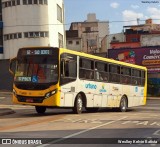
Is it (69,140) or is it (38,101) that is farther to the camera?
(38,101)

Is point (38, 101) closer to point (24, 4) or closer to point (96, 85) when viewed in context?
point (96, 85)

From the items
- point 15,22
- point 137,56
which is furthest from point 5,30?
point 137,56

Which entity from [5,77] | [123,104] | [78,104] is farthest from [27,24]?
[78,104]

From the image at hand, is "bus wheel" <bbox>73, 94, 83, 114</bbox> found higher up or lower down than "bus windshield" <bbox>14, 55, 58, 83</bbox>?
lower down

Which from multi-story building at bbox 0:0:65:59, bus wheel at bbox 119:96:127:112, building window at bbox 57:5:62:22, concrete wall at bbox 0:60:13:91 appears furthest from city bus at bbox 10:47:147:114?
building window at bbox 57:5:62:22

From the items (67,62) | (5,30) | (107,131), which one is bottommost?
(107,131)

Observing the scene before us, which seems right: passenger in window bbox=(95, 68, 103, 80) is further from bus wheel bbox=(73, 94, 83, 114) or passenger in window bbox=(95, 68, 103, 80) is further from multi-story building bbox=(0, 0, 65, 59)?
multi-story building bbox=(0, 0, 65, 59)

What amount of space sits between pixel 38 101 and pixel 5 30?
36109 millimetres

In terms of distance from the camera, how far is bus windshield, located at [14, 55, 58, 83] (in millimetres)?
21547

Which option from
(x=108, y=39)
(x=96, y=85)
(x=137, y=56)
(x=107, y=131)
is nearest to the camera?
(x=107, y=131)

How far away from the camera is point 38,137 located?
13.3 meters

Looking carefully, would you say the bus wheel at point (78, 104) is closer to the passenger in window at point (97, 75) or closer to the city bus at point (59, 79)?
the city bus at point (59, 79)

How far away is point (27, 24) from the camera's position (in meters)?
54.4

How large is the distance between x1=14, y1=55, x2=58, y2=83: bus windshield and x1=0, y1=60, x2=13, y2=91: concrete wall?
34111 millimetres
